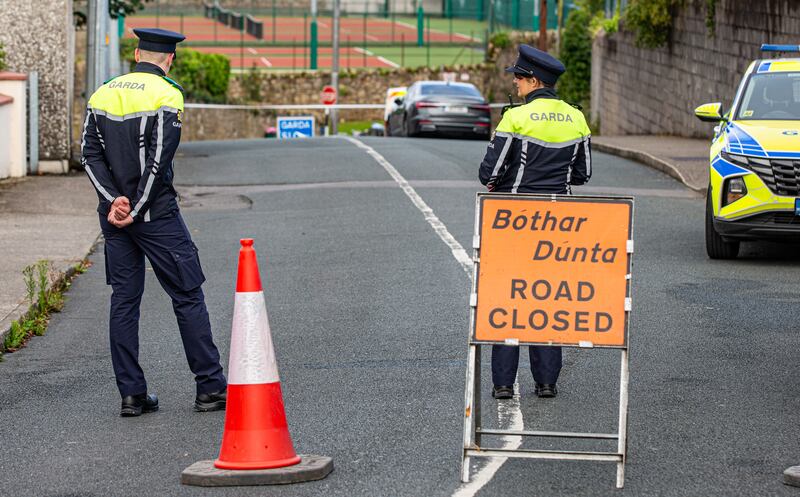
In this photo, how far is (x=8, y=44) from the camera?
20.4m

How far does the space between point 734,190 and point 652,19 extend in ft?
62.9

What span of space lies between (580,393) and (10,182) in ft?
43.5

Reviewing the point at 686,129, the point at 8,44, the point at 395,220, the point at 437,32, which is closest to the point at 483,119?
the point at 686,129

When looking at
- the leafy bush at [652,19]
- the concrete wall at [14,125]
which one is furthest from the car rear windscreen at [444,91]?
the concrete wall at [14,125]

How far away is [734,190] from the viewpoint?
12930 millimetres

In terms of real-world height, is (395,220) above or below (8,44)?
A: below

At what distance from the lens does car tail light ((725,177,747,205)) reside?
12.9 m

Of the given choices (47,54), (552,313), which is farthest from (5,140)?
(552,313)

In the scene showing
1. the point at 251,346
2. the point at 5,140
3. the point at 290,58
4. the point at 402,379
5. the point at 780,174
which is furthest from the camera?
the point at 290,58

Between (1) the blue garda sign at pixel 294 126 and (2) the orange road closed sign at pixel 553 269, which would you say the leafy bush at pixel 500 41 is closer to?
(1) the blue garda sign at pixel 294 126

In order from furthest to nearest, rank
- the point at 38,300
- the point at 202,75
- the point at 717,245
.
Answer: the point at 202,75
the point at 717,245
the point at 38,300

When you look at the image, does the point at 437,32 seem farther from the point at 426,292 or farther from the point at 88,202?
the point at 426,292

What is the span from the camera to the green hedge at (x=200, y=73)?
49.9 metres

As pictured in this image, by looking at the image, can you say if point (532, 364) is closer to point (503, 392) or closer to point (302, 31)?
point (503, 392)
